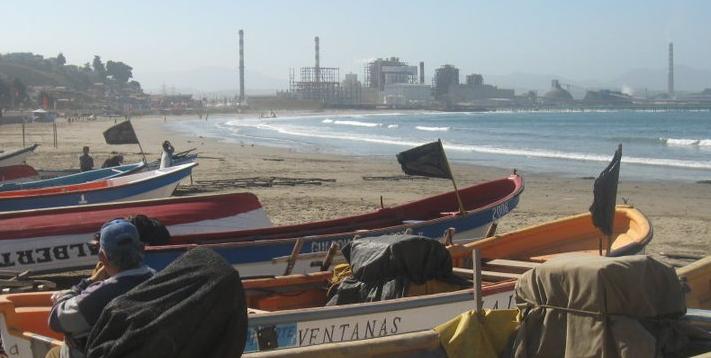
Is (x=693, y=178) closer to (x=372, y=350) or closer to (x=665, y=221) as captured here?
(x=665, y=221)

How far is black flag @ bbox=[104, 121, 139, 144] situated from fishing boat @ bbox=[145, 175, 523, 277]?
34.3 feet

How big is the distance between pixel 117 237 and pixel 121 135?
16094 mm

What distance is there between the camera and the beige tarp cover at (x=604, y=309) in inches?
149

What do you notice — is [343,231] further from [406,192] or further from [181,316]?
[406,192]

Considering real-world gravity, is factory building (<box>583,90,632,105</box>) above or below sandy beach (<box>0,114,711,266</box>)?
above

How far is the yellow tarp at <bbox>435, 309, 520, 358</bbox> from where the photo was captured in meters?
4.27

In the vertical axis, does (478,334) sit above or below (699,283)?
above

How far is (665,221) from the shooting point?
1530 centimetres

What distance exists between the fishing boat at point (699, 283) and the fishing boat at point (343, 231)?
11.3ft

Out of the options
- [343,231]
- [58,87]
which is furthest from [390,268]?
[58,87]

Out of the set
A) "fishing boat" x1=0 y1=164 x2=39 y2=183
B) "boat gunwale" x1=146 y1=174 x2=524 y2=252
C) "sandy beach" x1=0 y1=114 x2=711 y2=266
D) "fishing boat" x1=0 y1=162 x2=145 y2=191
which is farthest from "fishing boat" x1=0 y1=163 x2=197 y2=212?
"boat gunwale" x1=146 y1=174 x2=524 y2=252

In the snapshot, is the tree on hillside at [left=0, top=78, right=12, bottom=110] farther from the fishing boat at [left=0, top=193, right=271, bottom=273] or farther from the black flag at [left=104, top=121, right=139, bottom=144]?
the fishing boat at [left=0, top=193, right=271, bottom=273]

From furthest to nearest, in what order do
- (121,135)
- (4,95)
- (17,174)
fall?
(4,95)
(121,135)
(17,174)

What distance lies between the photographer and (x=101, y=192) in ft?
42.3
